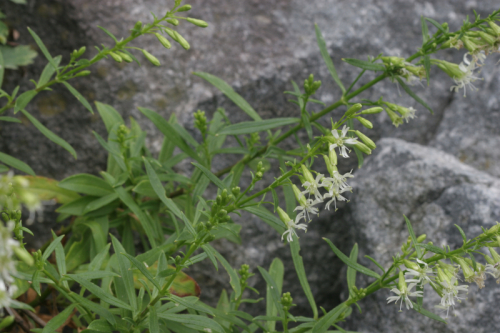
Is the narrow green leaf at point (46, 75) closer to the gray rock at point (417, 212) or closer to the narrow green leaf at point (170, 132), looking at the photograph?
the narrow green leaf at point (170, 132)

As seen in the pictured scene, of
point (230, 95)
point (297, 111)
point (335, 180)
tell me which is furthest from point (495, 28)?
point (297, 111)

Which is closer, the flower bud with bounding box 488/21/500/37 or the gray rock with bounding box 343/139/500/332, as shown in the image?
the flower bud with bounding box 488/21/500/37

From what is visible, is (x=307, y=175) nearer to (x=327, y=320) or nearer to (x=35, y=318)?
(x=327, y=320)

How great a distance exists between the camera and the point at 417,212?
9.39ft

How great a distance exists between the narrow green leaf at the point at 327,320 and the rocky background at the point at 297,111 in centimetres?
81

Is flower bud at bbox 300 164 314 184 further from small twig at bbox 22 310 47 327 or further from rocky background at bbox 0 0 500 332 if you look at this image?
small twig at bbox 22 310 47 327

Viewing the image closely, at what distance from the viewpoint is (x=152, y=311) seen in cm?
176

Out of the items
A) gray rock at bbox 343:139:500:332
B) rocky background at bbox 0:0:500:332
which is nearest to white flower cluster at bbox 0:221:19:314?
rocky background at bbox 0:0:500:332

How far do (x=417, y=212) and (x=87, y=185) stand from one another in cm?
214

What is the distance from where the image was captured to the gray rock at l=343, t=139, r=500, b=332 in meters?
2.50

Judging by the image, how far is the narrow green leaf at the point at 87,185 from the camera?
2.39 meters

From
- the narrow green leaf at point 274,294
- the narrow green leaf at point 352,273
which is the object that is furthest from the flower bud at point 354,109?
the narrow green leaf at point 274,294

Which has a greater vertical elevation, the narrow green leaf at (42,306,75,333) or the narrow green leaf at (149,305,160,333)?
the narrow green leaf at (149,305,160,333)

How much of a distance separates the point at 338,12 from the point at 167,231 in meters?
2.35
